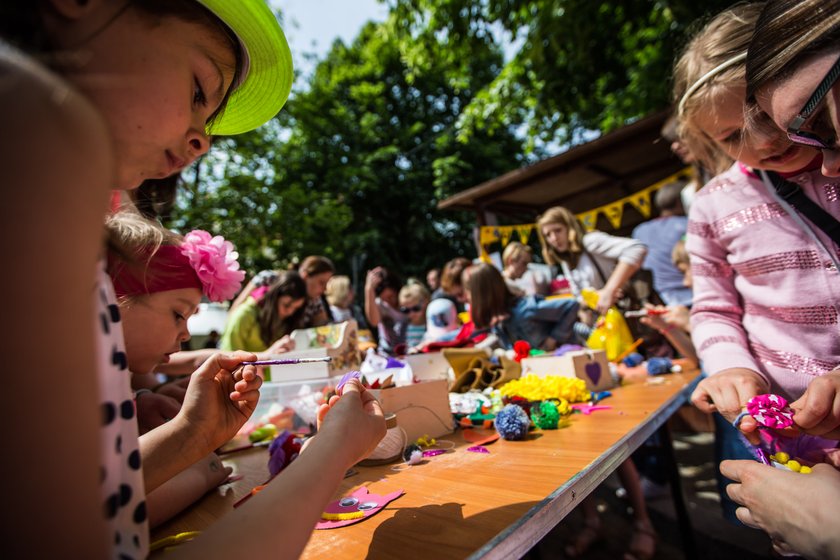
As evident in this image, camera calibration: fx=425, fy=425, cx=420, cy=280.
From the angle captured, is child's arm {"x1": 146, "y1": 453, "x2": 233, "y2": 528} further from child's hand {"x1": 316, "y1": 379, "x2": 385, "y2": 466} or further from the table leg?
the table leg

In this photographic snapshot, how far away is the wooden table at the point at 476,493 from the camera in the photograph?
2.27 feet

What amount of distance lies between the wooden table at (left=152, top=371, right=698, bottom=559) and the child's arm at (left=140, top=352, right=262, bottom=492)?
5.7 inches

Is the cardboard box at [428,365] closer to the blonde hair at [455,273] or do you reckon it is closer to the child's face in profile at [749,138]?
the child's face in profile at [749,138]

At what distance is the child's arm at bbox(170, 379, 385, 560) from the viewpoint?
1.42ft

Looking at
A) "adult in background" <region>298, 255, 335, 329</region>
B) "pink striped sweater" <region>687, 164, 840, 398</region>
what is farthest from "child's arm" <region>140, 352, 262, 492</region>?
"adult in background" <region>298, 255, 335, 329</region>

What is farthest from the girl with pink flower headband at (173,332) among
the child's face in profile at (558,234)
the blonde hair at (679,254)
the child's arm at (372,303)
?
the child's arm at (372,303)

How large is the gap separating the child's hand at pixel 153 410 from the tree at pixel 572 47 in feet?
16.3

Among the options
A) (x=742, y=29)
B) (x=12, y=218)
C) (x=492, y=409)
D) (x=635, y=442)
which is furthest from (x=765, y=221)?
(x=12, y=218)

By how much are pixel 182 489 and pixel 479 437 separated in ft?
2.70

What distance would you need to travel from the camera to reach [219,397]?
0.97 metres

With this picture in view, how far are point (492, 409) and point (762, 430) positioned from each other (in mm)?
853

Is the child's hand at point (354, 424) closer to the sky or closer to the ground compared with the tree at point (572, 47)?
closer to the ground

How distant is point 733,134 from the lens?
1.09 m

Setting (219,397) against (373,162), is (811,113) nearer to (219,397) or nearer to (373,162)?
(219,397)
